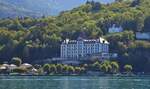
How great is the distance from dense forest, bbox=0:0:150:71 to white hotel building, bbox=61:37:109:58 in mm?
1861

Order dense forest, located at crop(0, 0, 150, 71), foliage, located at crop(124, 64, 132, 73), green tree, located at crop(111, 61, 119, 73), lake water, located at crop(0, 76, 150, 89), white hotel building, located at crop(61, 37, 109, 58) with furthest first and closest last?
1. white hotel building, located at crop(61, 37, 109, 58)
2. dense forest, located at crop(0, 0, 150, 71)
3. foliage, located at crop(124, 64, 132, 73)
4. green tree, located at crop(111, 61, 119, 73)
5. lake water, located at crop(0, 76, 150, 89)

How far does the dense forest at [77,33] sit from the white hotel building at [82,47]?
6.11 feet

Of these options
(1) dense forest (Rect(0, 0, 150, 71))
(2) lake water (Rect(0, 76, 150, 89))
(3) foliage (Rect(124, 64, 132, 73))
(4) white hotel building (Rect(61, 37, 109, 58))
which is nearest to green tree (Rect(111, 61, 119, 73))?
(3) foliage (Rect(124, 64, 132, 73))

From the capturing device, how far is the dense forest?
139 meters

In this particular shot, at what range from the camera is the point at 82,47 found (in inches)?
5881

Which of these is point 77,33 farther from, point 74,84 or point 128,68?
point 74,84

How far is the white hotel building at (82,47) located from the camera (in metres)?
146

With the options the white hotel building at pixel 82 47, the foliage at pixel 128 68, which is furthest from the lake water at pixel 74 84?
the white hotel building at pixel 82 47

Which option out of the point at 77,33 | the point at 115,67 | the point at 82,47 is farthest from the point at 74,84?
the point at 77,33

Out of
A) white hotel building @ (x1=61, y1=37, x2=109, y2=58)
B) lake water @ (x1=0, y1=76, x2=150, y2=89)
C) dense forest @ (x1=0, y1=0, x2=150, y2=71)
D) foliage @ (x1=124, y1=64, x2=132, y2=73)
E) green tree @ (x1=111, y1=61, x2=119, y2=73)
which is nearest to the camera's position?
lake water @ (x1=0, y1=76, x2=150, y2=89)

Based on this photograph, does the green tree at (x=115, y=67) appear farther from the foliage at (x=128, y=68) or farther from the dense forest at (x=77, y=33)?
the dense forest at (x=77, y=33)

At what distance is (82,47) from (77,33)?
355 inches

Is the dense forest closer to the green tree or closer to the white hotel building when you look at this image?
the white hotel building

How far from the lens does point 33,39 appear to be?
156 m
